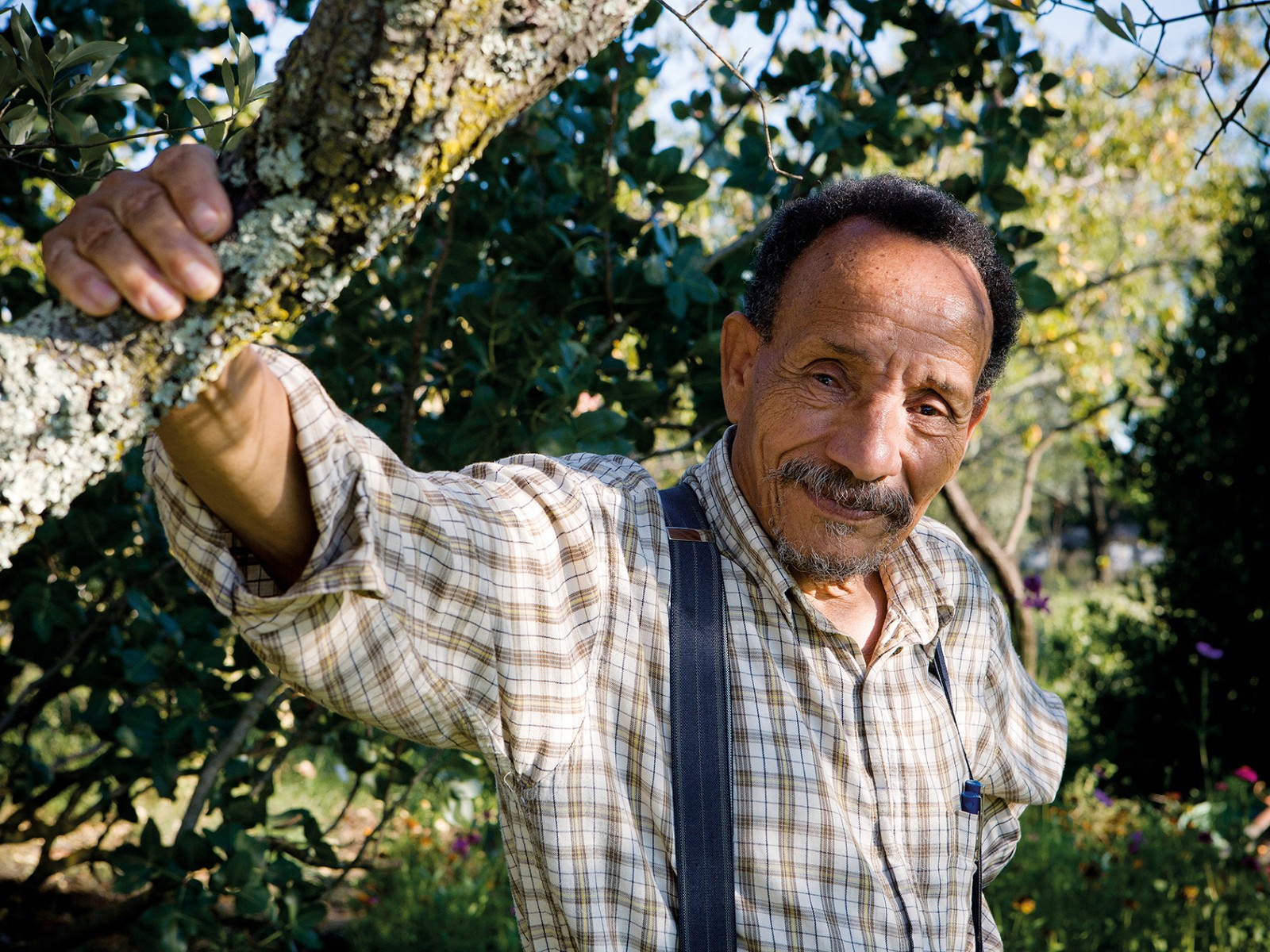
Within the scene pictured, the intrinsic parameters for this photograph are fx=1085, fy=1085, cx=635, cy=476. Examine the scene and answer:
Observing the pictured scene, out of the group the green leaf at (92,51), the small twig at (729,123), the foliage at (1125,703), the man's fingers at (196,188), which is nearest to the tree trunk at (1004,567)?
the foliage at (1125,703)

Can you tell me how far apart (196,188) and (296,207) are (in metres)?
0.08

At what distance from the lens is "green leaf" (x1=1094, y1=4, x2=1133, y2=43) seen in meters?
1.63

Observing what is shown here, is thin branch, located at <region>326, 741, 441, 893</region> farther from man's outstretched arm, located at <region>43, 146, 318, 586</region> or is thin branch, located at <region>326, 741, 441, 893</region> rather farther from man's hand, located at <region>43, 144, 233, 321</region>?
man's hand, located at <region>43, 144, 233, 321</region>

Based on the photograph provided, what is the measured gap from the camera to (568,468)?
1.61m

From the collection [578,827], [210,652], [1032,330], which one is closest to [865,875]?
[578,827]

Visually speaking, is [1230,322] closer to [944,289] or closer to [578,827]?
[944,289]

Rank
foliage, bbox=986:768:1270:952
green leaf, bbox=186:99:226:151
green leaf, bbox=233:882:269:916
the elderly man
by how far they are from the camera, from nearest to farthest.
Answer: the elderly man < green leaf, bbox=186:99:226:151 < green leaf, bbox=233:882:269:916 < foliage, bbox=986:768:1270:952

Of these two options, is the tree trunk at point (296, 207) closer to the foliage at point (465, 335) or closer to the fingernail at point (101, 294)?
the fingernail at point (101, 294)

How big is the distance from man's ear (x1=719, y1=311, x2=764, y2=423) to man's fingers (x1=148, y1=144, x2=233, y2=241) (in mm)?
1162

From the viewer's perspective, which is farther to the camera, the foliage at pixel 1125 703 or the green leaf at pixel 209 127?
the foliage at pixel 1125 703

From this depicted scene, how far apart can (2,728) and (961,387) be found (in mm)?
2670

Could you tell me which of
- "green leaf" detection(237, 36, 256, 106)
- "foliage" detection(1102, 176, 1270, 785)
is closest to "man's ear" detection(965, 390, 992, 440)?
"green leaf" detection(237, 36, 256, 106)

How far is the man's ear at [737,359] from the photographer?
1.93 meters

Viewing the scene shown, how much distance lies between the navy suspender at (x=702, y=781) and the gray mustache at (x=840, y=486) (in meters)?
0.31
